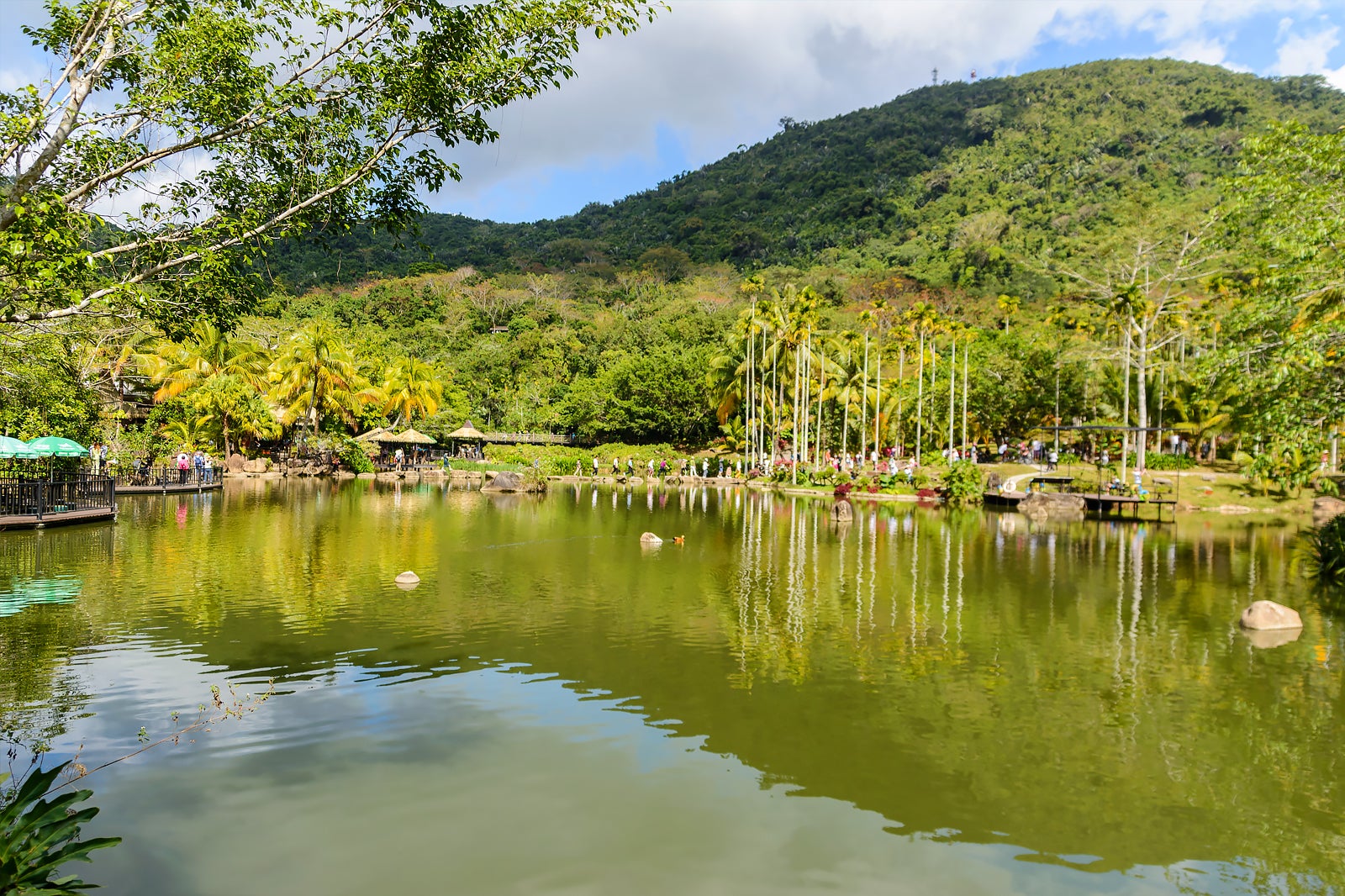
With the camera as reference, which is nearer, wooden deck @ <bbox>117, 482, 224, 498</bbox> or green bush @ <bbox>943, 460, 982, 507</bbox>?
wooden deck @ <bbox>117, 482, 224, 498</bbox>

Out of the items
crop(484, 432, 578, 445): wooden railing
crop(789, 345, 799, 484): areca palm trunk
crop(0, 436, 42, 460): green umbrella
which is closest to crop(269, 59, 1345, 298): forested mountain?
crop(484, 432, 578, 445): wooden railing

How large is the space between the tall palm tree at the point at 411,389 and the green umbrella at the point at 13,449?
31.7 metres

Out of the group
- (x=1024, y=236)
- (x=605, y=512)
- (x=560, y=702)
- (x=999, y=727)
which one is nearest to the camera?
(x=999, y=727)

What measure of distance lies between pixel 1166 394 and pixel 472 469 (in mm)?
38874

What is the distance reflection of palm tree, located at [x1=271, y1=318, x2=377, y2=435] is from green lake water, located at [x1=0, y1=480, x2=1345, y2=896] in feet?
95.5

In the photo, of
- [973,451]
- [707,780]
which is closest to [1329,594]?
[707,780]

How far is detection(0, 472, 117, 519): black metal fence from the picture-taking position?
19812 mm

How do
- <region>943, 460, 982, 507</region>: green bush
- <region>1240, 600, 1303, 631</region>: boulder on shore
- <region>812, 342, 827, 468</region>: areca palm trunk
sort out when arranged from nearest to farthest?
<region>1240, 600, 1303, 631</region>: boulder on shore < <region>943, 460, 982, 507</region>: green bush < <region>812, 342, 827, 468</region>: areca palm trunk

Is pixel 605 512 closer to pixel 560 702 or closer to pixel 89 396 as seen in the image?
pixel 89 396

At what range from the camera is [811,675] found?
9477 millimetres

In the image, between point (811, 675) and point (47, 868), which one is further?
point (811, 675)

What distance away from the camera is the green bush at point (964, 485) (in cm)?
3500

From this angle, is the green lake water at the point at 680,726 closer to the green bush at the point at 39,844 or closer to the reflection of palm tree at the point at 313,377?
the green bush at the point at 39,844

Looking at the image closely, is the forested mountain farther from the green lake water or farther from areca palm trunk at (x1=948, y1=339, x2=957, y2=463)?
the green lake water
